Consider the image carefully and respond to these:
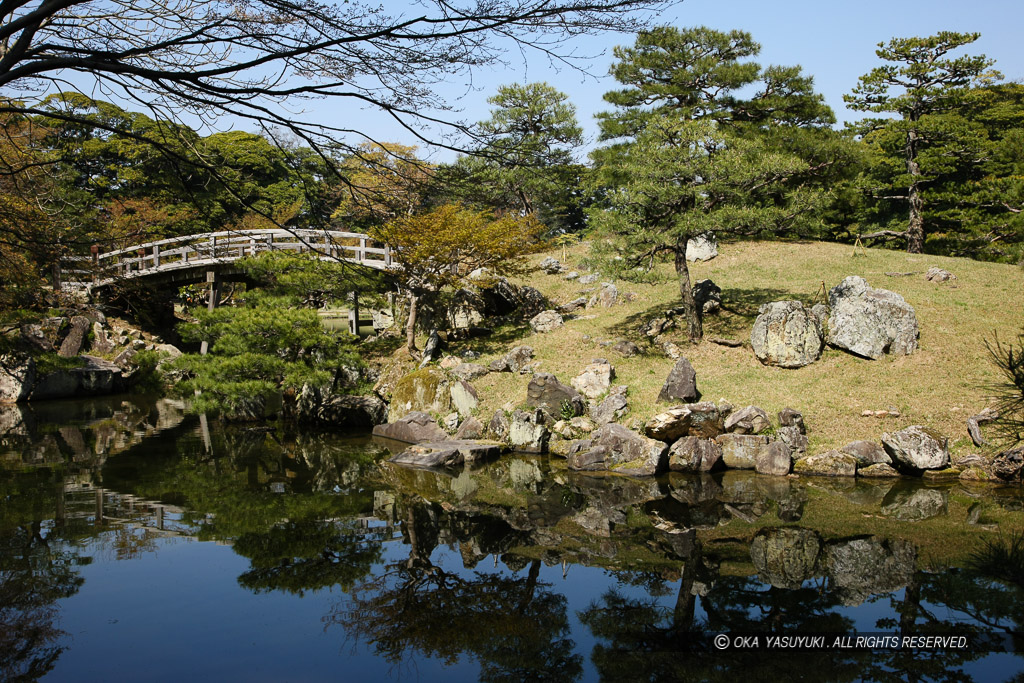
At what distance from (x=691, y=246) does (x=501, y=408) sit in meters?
12.6

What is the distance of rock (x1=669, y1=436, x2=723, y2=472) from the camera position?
1059 centimetres

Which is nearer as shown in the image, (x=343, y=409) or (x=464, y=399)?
(x=464, y=399)

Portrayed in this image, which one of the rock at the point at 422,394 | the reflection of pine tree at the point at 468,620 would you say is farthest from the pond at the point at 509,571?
the rock at the point at 422,394

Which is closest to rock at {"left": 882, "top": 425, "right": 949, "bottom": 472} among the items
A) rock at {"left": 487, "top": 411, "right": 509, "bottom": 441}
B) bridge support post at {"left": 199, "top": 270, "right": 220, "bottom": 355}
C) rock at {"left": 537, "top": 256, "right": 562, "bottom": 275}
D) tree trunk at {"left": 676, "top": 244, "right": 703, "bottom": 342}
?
tree trunk at {"left": 676, "top": 244, "right": 703, "bottom": 342}

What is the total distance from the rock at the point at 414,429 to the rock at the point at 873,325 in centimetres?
796

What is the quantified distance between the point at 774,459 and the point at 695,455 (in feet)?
3.84

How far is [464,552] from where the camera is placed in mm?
7199

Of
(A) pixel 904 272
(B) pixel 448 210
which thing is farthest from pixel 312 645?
(A) pixel 904 272

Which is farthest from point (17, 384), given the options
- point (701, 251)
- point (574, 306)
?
point (701, 251)

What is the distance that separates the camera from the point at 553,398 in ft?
41.0

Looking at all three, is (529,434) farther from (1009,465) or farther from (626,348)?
(1009,465)

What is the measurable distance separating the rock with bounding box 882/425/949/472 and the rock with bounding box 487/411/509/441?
6.21 metres

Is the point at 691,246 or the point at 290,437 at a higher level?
the point at 691,246

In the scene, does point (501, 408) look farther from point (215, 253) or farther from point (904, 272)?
point (904, 272)
